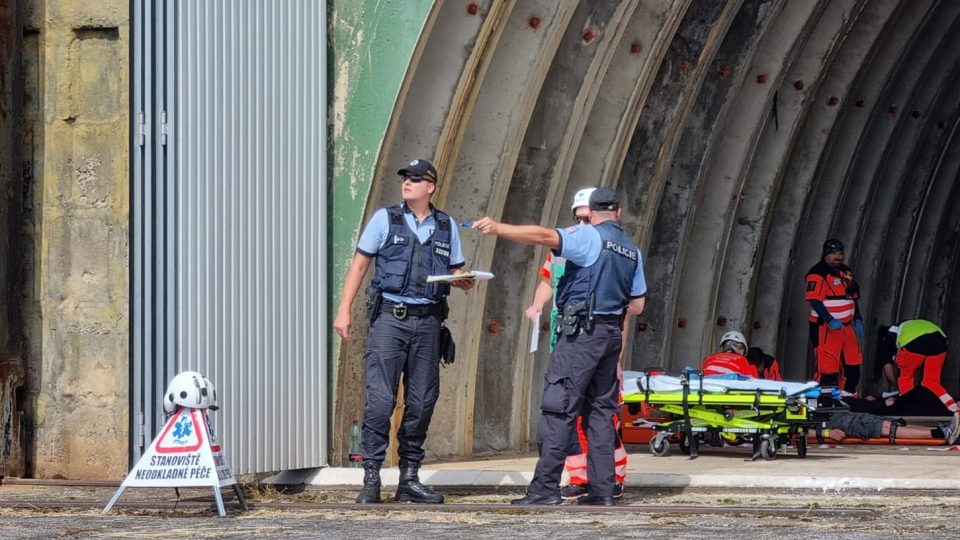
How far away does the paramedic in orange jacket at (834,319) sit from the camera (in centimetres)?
1617

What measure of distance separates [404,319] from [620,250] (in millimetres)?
1126

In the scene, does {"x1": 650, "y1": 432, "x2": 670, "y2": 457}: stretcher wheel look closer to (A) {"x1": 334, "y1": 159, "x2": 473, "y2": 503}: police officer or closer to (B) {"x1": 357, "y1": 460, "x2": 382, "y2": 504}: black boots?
(A) {"x1": 334, "y1": 159, "x2": 473, "y2": 503}: police officer

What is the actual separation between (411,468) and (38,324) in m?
2.69

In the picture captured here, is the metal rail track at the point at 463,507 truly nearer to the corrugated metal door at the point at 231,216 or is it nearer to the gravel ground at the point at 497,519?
the gravel ground at the point at 497,519

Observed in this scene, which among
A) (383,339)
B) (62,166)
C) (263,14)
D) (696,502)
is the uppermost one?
(263,14)

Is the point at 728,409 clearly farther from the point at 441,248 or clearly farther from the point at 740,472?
the point at 441,248

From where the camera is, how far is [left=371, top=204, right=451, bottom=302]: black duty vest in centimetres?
889

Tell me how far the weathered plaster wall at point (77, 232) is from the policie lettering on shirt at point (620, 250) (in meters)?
2.82

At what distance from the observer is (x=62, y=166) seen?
10180 mm


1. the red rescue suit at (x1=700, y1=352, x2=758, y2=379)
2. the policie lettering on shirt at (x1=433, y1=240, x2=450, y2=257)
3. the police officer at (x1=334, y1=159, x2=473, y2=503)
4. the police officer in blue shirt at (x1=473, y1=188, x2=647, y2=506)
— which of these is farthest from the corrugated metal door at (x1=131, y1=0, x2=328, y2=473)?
the red rescue suit at (x1=700, y1=352, x2=758, y2=379)

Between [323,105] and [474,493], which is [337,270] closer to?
[323,105]

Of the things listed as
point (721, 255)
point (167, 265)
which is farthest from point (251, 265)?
point (721, 255)

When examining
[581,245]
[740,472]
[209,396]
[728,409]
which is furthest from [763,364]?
[209,396]

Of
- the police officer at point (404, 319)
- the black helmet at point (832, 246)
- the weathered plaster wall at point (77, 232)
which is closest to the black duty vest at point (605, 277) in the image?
the police officer at point (404, 319)
